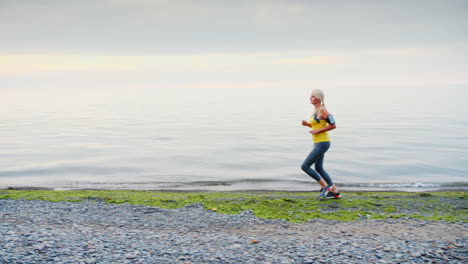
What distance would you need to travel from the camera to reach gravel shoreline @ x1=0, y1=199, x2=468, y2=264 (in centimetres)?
721

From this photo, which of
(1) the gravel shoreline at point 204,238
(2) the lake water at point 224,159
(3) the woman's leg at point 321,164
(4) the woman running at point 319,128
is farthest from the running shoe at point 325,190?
(2) the lake water at point 224,159

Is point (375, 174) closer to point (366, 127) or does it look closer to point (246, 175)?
point (246, 175)

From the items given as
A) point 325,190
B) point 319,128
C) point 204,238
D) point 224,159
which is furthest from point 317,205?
point 224,159

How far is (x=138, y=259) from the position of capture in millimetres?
7094

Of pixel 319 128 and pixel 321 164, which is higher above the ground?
pixel 319 128

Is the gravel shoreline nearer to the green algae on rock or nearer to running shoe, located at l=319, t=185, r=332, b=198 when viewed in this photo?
the green algae on rock

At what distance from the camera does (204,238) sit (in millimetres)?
8570

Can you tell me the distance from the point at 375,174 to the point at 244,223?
44.2ft

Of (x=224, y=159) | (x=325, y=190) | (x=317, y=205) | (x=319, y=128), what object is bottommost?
(x=317, y=205)

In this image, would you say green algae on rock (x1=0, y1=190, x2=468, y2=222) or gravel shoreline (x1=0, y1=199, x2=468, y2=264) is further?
green algae on rock (x1=0, y1=190, x2=468, y2=222)

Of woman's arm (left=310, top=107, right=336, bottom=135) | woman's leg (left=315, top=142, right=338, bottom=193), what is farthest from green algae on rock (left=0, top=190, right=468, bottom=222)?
woman's arm (left=310, top=107, right=336, bottom=135)

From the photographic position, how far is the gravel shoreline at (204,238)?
7211mm

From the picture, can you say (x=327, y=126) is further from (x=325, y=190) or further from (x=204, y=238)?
(x=204, y=238)

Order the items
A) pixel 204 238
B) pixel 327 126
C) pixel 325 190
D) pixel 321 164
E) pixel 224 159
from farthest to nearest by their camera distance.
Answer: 1. pixel 224 159
2. pixel 325 190
3. pixel 321 164
4. pixel 327 126
5. pixel 204 238
